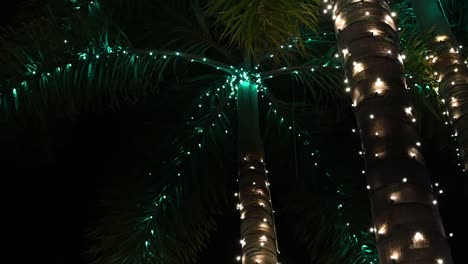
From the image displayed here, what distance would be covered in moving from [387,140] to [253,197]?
3.98 metres

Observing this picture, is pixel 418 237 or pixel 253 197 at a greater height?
pixel 253 197

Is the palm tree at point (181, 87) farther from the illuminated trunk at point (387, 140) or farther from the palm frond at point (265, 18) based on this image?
the illuminated trunk at point (387, 140)

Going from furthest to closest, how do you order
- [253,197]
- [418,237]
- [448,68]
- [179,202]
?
[179,202]
[253,197]
[448,68]
[418,237]

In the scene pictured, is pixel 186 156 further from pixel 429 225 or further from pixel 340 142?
pixel 429 225

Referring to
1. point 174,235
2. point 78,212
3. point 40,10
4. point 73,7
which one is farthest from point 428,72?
point 78,212

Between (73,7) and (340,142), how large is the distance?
473cm

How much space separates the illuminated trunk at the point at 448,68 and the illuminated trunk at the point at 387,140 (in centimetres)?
185

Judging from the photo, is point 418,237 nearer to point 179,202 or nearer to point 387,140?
point 387,140

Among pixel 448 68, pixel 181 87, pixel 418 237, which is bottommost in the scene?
pixel 418 237

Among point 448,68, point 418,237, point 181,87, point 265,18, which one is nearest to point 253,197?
point 448,68

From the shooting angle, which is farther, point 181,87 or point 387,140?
point 181,87

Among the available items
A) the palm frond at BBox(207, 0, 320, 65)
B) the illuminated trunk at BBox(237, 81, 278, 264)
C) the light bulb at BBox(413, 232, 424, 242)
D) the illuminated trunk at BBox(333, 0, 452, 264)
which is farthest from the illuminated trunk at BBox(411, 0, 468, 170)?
the light bulb at BBox(413, 232, 424, 242)

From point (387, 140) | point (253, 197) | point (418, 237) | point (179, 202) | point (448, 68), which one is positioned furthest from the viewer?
point (179, 202)

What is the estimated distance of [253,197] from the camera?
7641mm
